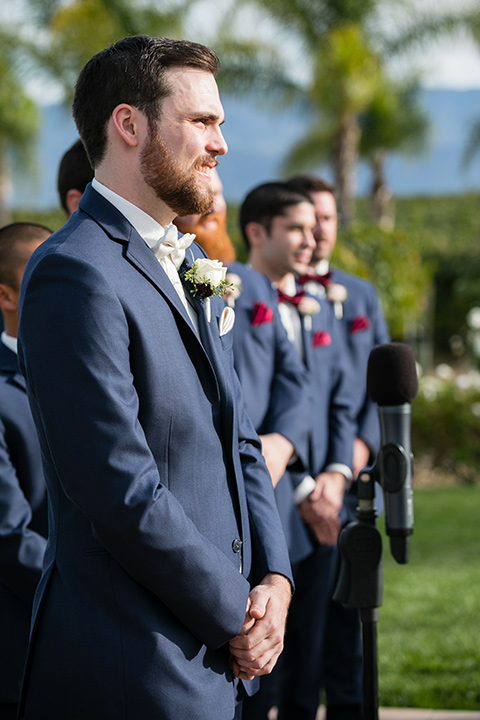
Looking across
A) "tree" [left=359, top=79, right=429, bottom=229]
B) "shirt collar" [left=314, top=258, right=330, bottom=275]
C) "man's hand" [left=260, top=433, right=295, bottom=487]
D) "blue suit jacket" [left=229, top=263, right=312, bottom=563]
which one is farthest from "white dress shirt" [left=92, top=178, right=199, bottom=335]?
"tree" [left=359, top=79, right=429, bottom=229]

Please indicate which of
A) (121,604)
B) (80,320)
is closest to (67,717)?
(121,604)

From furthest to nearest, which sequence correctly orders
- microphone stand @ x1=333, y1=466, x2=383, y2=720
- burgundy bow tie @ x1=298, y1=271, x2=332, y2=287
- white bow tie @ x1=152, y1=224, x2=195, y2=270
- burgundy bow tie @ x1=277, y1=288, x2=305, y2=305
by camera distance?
1. burgundy bow tie @ x1=298, y1=271, x2=332, y2=287
2. burgundy bow tie @ x1=277, y1=288, x2=305, y2=305
3. microphone stand @ x1=333, y1=466, x2=383, y2=720
4. white bow tie @ x1=152, y1=224, x2=195, y2=270

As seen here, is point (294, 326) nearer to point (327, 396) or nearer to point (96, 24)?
point (327, 396)

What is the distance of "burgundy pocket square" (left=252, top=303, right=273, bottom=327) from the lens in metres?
4.08

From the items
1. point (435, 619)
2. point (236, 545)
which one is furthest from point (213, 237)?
point (435, 619)

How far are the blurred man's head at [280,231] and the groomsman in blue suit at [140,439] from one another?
2.24 m

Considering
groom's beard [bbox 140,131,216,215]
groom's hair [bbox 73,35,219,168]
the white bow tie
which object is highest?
groom's hair [bbox 73,35,219,168]

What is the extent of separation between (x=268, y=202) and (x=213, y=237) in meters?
0.97

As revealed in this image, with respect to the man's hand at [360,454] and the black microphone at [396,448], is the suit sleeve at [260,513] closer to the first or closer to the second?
the black microphone at [396,448]

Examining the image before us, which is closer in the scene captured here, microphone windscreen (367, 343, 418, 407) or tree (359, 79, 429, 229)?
microphone windscreen (367, 343, 418, 407)

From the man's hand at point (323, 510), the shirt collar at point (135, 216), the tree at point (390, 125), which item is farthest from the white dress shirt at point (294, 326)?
the tree at point (390, 125)

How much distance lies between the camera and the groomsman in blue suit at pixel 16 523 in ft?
9.73

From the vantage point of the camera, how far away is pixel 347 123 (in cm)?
2178

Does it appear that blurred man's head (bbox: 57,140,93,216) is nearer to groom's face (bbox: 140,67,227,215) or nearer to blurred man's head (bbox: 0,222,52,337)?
blurred man's head (bbox: 0,222,52,337)
